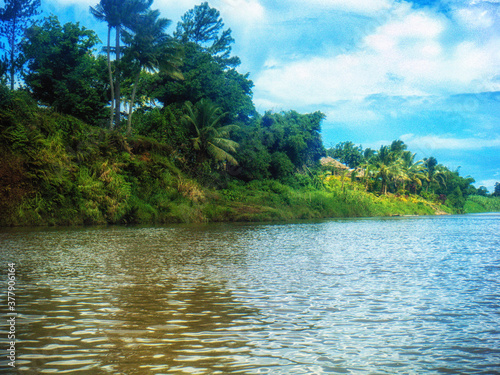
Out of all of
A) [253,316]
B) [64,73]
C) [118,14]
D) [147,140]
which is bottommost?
[253,316]

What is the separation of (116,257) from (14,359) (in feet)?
23.4

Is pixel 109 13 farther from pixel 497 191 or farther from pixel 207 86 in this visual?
pixel 497 191

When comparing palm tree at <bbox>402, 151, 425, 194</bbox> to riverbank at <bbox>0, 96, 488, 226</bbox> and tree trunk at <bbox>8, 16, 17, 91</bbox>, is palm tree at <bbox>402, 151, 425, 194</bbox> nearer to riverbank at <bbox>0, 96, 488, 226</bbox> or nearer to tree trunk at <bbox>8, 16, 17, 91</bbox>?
riverbank at <bbox>0, 96, 488, 226</bbox>

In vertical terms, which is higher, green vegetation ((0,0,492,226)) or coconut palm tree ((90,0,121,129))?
coconut palm tree ((90,0,121,129))

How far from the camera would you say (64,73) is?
33.1 meters

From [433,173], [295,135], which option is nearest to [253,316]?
[295,135]

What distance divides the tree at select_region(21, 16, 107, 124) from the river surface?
961 inches

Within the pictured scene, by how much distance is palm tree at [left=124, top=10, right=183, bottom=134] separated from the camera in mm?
31828

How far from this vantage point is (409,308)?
18.2 feet

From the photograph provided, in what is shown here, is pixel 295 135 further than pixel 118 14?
Yes

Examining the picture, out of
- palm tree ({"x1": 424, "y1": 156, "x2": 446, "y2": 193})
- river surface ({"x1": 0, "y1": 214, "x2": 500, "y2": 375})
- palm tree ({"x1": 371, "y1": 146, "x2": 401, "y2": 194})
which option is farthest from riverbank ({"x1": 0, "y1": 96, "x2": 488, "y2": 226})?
palm tree ({"x1": 424, "y1": 156, "x2": 446, "y2": 193})

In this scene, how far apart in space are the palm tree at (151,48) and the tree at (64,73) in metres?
2.91

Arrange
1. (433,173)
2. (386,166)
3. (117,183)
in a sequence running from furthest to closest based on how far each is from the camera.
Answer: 1. (433,173)
2. (386,166)
3. (117,183)

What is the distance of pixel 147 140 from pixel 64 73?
27.1 feet
